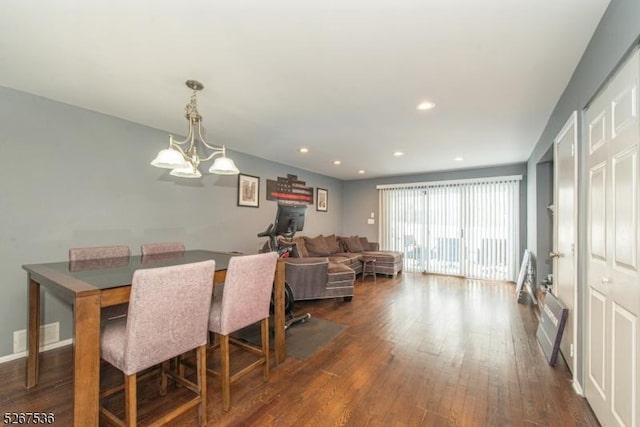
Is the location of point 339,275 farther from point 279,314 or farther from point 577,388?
point 577,388

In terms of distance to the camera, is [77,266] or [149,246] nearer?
[77,266]

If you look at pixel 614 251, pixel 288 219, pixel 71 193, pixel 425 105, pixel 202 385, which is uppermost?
pixel 425 105

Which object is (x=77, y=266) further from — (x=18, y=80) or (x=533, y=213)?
(x=533, y=213)

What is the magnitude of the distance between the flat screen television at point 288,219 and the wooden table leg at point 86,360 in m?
1.76

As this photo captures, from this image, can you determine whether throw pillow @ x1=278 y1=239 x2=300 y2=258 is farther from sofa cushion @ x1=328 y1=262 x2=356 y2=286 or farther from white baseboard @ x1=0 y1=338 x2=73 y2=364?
white baseboard @ x1=0 y1=338 x2=73 y2=364

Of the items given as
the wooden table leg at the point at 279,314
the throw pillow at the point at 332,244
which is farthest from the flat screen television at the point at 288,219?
the throw pillow at the point at 332,244

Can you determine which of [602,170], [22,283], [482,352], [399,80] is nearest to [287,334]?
[482,352]

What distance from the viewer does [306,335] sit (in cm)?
298

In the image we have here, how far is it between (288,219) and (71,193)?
226 centimetres

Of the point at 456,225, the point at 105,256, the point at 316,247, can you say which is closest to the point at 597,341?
the point at 105,256

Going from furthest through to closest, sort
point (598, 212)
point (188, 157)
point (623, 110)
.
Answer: point (188, 157), point (598, 212), point (623, 110)

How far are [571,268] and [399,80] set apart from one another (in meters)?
2.07

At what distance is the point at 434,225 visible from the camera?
6477 mm

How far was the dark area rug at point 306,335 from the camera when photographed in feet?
8.67
